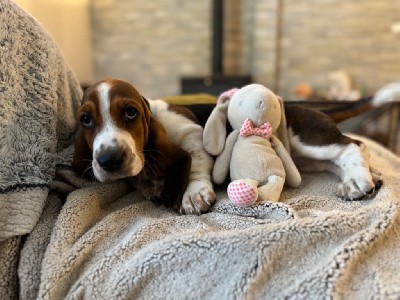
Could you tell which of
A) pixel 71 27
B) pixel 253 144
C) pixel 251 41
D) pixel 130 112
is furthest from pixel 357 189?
pixel 71 27

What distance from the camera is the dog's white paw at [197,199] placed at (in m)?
1.19

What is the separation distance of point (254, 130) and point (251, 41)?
362 cm

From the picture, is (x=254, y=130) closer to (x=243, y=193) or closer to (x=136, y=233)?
(x=243, y=193)

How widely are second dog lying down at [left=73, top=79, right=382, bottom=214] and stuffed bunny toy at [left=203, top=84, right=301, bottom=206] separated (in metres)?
0.06

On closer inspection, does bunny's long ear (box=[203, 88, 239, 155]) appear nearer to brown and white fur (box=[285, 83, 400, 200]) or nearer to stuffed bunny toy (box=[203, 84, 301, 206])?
stuffed bunny toy (box=[203, 84, 301, 206])

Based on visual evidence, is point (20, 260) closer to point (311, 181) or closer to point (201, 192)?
point (201, 192)

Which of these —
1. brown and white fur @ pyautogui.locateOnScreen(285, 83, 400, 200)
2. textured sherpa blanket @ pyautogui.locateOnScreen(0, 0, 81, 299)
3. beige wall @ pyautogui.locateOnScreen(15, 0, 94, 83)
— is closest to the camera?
Answer: textured sherpa blanket @ pyautogui.locateOnScreen(0, 0, 81, 299)

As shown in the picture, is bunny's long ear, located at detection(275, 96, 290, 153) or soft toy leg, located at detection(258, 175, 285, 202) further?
bunny's long ear, located at detection(275, 96, 290, 153)

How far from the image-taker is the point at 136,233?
1054mm

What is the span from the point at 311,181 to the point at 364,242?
19.8 inches

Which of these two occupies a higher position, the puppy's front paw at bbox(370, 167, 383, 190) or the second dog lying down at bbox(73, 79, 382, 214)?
the second dog lying down at bbox(73, 79, 382, 214)

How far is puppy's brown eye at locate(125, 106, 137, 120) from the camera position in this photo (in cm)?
121

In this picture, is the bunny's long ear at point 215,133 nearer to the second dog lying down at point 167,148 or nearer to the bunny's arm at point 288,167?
the second dog lying down at point 167,148

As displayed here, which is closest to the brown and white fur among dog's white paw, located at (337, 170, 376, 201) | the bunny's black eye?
dog's white paw, located at (337, 170, 376, 201)
